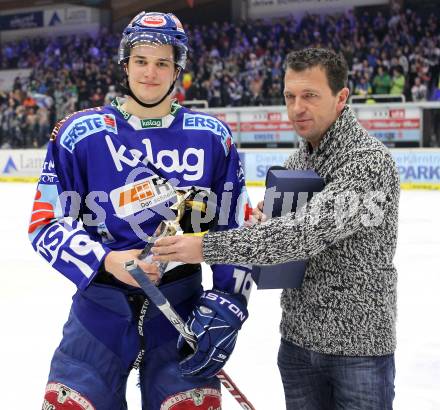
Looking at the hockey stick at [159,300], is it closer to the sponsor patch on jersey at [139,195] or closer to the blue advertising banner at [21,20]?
the sponsor patch on jersey at [139,195]

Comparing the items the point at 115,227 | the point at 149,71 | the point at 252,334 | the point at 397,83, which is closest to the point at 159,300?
the point at 115,227

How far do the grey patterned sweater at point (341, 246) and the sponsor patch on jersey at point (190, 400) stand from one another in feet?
0.92

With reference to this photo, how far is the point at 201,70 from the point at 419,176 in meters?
7.49

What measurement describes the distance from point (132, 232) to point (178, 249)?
272mm

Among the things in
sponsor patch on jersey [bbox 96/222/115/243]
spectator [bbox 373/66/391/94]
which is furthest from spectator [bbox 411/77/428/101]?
sponsor patch on jersey [bbox 96/222/115/243]

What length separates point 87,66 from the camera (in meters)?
18.1

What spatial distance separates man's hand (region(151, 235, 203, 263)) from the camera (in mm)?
1502

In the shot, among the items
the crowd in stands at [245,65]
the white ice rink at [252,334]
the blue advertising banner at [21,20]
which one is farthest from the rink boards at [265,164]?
the blue advertising banner at [21,20]

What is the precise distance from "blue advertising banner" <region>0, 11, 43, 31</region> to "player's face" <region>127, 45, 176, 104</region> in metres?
21.3

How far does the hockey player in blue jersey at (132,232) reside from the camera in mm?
1677

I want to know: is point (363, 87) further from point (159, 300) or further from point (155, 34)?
point (159, 300)

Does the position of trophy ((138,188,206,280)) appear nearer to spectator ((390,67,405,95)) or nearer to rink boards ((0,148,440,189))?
rink boards ((0,148,440,189))

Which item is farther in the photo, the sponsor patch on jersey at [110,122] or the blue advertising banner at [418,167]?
the blue advertising banner at [418,167]

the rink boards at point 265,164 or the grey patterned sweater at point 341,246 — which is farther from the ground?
the grey patterned sweater at point 341,246
